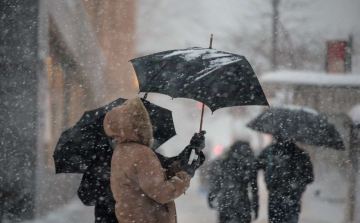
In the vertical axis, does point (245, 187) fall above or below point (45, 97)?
below

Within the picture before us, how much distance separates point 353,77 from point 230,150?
684 centimetres

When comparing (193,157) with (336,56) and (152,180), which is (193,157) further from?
(336,56)

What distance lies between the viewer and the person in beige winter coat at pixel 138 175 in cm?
221

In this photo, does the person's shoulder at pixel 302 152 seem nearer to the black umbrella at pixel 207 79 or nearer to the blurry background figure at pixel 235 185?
the blurry background figure at pixel 235 185

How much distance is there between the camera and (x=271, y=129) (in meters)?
5.00

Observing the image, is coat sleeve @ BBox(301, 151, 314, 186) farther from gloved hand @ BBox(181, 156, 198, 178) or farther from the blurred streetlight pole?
the blurred streetlight pole

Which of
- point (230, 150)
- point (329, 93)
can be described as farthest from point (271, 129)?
point (329, 93)

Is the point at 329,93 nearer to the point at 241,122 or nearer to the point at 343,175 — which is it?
the point at 343,175

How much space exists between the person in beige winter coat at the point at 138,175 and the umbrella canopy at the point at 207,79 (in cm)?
38

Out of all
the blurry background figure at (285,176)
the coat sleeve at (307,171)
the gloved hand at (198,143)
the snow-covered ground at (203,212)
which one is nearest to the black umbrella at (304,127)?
the blurry background figure at (285,176)

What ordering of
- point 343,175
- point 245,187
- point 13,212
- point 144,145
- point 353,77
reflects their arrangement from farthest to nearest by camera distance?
point 343,175 < point 353,77 < point 13,212 < point 245,187 < point 144,145

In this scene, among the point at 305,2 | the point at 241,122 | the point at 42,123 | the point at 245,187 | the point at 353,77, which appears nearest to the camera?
the point at 245,187

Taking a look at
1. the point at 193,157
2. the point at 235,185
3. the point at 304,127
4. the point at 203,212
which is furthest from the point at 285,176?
the point at 203,212

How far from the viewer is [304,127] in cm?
486
